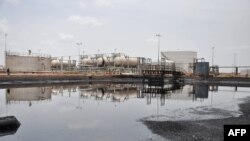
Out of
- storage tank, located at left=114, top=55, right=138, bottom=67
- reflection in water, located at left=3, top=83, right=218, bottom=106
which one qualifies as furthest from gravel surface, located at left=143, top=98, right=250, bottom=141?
storage tank, located at left=114, top=55, right=138, bottom=67

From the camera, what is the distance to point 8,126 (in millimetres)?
11133

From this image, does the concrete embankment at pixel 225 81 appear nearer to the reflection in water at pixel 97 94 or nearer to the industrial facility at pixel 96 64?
the industrial facility at pixel 96 64

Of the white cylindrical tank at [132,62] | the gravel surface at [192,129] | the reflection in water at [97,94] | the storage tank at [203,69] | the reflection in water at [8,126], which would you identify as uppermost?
the white cylindrical tank at [132,62]

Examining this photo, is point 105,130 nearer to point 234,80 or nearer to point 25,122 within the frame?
point 25,122

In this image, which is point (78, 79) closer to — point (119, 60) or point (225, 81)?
point (119, 60)

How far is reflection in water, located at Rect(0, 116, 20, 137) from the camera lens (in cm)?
1067

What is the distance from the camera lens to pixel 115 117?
589 inches

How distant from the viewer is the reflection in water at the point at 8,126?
10.7 m

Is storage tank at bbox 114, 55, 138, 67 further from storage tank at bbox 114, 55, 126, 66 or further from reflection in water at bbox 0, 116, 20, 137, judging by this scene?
reflection in water at bbox 0, 116, 20, 137

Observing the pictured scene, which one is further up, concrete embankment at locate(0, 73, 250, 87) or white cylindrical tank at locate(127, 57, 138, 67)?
white cylindrical tank at locate(127, 57, 138, 67)

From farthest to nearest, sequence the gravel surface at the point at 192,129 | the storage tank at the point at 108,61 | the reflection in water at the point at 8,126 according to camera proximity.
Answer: the storage tank at the point at 108,61, the reflection in water at the point at 8,126, the gravel surface at the point at 192,129

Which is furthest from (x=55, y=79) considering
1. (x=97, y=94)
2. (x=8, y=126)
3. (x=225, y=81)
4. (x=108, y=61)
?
(x=225, y=81)

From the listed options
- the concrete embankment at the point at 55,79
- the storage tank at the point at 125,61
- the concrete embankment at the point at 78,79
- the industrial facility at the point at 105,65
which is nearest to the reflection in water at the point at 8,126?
the concrete embankment at the point at 78,79

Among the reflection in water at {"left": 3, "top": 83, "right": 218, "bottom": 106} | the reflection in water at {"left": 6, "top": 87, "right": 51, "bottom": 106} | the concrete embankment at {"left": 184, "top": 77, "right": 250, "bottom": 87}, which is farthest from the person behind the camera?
the concrete embankment at {"left": 184, "top": 77, "right": 250, "bottom": 87}
